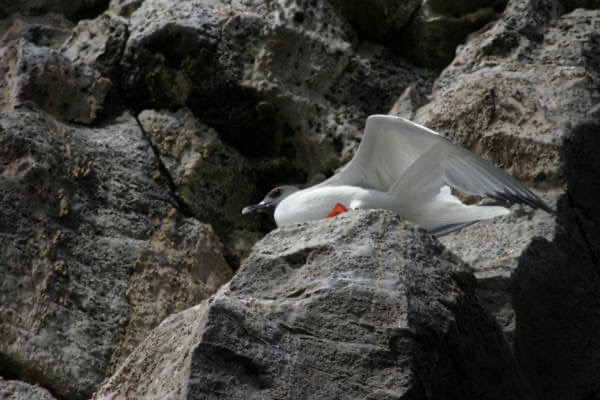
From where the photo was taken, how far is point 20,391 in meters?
5.24

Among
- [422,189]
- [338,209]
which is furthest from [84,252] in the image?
[422,189]

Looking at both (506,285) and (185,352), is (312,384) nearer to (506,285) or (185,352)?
(185,352)

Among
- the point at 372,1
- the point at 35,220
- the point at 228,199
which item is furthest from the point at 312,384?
the point at 372,1

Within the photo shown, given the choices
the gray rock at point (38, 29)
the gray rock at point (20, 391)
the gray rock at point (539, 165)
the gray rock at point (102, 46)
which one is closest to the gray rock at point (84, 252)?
the gray rock at point (20, 391)

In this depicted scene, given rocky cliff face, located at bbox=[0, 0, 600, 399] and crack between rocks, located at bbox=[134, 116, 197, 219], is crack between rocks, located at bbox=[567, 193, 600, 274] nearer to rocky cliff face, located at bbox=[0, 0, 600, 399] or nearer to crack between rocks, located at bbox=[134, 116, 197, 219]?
rocky cliff face, located at bbox=[0, 0, 600, 399]

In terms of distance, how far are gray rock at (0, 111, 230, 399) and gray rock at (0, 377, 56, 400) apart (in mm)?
301

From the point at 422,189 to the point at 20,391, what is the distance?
2.34 metres

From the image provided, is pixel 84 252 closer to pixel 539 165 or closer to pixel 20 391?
pixel 20 391

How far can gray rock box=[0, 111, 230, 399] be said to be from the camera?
5.77 m

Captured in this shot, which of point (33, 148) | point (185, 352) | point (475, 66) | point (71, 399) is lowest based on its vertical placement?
point (71, 399)

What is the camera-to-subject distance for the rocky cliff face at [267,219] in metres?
4.23

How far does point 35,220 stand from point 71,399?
1195mm

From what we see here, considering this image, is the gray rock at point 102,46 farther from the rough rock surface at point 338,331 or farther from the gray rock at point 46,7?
the rough rock surface at point 338,331

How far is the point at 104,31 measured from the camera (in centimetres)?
785
